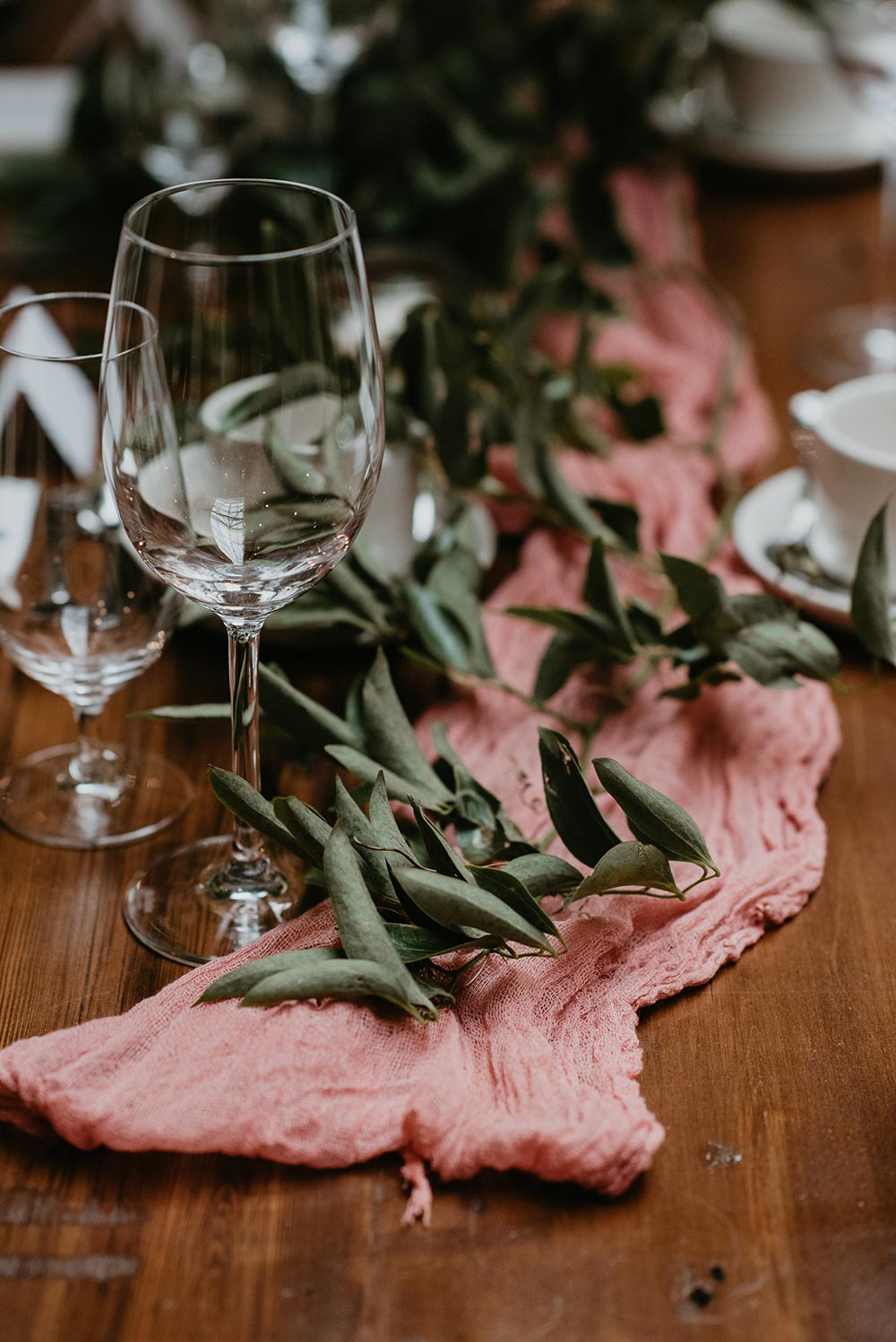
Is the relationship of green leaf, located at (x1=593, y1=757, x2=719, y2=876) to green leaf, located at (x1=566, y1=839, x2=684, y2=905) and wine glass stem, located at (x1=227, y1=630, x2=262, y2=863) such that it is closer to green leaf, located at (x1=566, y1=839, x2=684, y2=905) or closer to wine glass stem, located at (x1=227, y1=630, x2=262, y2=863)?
green leaf, located at (x1=566, y1=839, x2=684, y2=905)

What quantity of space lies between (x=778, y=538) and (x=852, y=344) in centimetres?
39

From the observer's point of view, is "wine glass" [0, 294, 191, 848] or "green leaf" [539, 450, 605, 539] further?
"green leaf" [539, 450, 605, 539]

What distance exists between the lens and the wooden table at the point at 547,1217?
1.46 ft

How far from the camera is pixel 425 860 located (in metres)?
0.57

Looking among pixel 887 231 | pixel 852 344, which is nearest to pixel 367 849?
pixel 852 344

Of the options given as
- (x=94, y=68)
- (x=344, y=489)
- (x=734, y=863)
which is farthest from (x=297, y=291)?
(x=94, y=68)

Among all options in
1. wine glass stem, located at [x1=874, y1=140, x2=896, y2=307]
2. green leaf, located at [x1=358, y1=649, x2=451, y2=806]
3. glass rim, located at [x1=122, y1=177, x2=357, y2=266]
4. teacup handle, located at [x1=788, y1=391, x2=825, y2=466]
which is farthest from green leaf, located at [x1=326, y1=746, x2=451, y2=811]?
wine glass stem, located at [x1=874, y1=140, x2=896, y2=307]

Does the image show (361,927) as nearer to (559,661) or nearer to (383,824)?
(383,824)

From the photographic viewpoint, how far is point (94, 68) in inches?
51.5

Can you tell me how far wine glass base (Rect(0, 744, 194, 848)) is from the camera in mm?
670

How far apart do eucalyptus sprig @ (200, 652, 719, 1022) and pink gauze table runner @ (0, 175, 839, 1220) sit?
0.06ft

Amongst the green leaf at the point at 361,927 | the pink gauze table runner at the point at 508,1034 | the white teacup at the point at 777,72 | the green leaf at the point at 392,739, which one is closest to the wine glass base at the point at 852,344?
the white teacup at the point at 777,72

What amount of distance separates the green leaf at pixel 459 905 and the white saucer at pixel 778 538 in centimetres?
30

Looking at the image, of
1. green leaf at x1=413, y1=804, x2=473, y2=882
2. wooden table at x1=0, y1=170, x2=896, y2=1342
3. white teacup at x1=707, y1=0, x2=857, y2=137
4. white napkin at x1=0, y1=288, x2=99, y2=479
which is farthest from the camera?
white teacup at x1=707, y1=0, x2=857, y2=137
